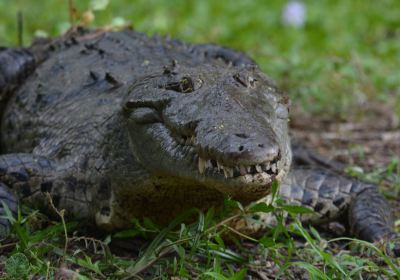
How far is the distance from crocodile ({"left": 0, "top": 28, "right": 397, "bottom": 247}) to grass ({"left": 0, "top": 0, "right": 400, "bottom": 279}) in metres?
0.14

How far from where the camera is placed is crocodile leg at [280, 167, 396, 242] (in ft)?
12.8

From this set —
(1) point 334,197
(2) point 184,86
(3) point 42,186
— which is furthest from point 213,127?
(1) point 334,197

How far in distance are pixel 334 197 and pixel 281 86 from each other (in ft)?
8.95

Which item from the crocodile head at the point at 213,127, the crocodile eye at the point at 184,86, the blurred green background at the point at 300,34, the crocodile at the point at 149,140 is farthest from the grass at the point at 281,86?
the crocodile eye at the point at 184,86

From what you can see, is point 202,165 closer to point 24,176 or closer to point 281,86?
point 24,176

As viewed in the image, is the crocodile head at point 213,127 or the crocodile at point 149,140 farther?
the crocodile at point 149,140

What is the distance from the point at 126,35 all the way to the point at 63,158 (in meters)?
1.34

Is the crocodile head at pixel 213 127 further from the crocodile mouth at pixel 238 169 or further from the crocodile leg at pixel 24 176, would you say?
the crocodile leg at pixel 24 176

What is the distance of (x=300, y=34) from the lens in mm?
9312

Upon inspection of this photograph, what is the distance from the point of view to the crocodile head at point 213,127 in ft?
8.82

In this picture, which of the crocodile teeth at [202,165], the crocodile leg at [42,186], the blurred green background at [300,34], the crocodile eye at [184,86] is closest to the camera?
the crocodile teeth at [202,165]

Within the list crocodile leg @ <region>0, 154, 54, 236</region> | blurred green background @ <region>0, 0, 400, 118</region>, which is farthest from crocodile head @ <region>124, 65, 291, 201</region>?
blurred green background @ <region>0, 0, 400, 118</region>

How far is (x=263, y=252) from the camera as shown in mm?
3457

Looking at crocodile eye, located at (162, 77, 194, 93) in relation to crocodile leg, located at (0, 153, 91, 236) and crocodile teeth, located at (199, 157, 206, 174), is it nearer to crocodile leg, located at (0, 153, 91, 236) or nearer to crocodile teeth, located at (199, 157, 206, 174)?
crocodile teeth, located at (199, 157, 206, 174)
